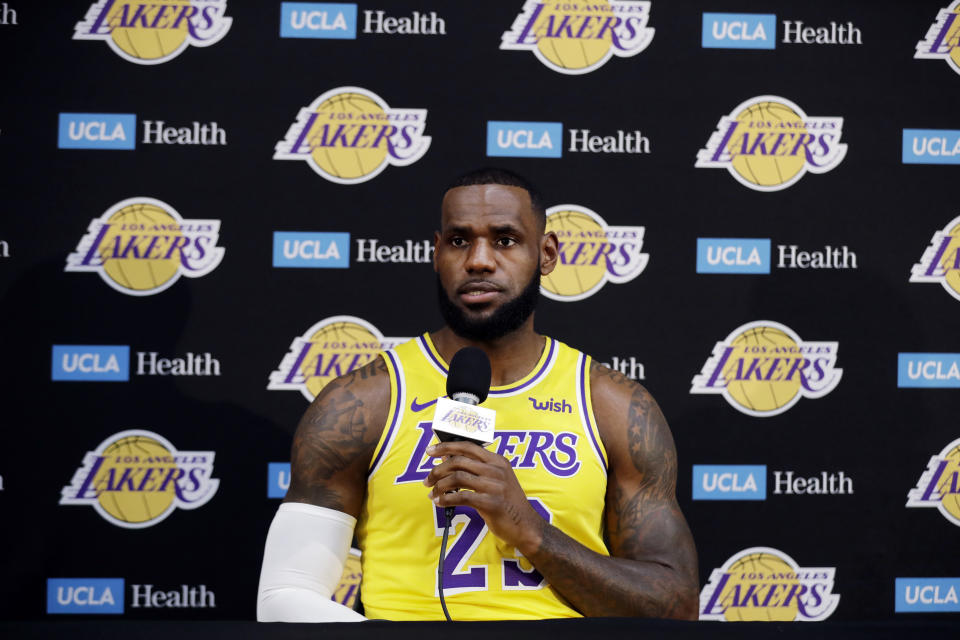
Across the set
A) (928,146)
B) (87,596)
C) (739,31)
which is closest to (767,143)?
(739,31)

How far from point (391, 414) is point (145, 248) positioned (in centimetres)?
114

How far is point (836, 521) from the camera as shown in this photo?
234 cm

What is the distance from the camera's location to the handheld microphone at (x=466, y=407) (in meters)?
1.13

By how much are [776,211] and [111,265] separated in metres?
1.93

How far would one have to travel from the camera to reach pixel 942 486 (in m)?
2.37

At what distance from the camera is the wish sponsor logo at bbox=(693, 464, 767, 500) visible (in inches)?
91.9

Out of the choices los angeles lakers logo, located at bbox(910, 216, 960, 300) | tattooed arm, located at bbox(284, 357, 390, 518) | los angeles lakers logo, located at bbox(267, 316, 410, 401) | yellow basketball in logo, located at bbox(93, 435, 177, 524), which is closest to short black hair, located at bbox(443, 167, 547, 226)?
tattooed arm, located at bbox(284, 357, 390, 518)

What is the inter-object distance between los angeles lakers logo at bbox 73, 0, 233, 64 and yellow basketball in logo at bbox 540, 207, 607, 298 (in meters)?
1.19

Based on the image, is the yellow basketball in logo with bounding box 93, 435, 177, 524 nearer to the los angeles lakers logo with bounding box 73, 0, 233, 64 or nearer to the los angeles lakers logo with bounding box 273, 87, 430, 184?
the los angeles lakers logo with bounding box 273, 87, 430, 184

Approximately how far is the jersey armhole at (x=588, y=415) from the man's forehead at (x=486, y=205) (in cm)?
33

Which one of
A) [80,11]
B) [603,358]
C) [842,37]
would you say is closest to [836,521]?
[603,358]

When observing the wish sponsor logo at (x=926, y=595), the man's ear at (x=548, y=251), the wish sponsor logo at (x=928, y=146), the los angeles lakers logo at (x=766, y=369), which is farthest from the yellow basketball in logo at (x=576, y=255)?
the wish sponsor logo at (x=926, y=595)

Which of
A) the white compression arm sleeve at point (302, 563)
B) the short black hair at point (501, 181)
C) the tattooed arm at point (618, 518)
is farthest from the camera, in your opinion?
the short black hair at point (501, 181)

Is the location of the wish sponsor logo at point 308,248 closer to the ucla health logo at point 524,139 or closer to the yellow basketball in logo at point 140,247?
the yellow basketball in logo at point 140,247
